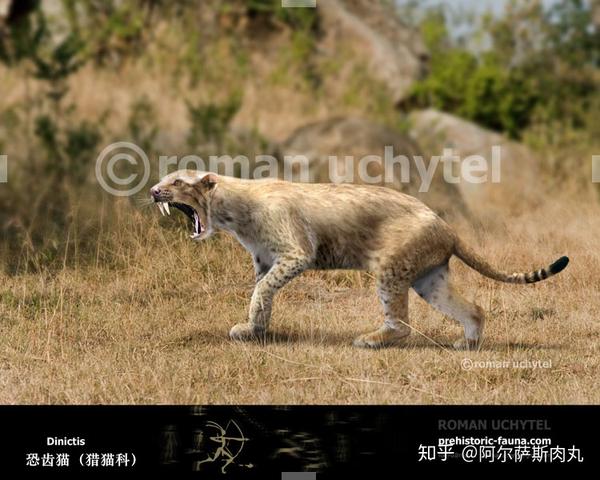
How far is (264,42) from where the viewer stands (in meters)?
25.1

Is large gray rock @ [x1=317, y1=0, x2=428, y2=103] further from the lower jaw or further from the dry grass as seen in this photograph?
the lower jaw

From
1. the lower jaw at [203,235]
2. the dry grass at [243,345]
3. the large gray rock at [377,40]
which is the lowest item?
the dry grass at [243,345]

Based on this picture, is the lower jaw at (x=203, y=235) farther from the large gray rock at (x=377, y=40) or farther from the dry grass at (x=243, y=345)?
the large gray rock at (x=377, y=40)

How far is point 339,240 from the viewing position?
764 centimetres

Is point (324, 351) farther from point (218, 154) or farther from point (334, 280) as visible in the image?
point (218, 154)

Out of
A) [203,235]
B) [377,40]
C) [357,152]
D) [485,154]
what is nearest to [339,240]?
[203,235]

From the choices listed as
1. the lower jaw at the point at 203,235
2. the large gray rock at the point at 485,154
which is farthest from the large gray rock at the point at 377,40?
the lower jaw at the point at 203,235

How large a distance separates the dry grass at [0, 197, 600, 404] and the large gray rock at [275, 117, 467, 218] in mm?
4696

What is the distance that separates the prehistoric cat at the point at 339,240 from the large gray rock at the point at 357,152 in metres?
6.20

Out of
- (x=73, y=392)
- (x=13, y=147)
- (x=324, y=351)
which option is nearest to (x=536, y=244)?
(x=324, y=351)

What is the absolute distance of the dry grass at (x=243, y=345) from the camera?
21.9ft

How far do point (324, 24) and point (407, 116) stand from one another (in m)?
3.54

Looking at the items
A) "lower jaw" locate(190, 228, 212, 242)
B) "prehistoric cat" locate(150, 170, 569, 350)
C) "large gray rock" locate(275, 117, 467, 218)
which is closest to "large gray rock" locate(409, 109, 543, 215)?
"large gray rock" locate(275, 117, 467, 218)

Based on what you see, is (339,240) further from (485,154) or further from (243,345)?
(485,154)
